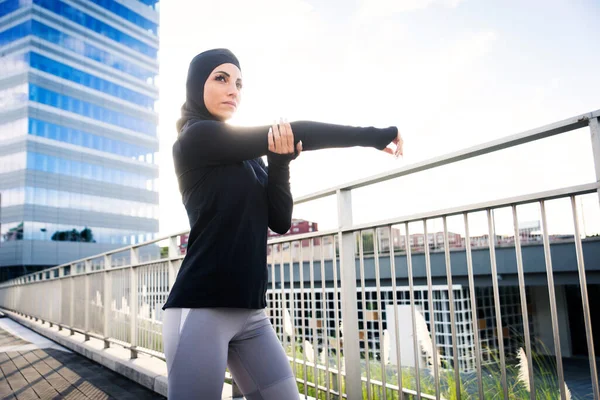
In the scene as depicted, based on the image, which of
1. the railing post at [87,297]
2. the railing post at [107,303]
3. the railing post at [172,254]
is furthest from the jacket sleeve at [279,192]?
the railing post at [87,297]

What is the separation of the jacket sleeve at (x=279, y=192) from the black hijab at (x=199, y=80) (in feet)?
1.04

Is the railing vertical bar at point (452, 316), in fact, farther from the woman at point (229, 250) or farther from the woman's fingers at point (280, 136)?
the woman's fingers at point (280, 136)

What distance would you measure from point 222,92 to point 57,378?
4.61 meters

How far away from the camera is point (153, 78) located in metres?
56.9

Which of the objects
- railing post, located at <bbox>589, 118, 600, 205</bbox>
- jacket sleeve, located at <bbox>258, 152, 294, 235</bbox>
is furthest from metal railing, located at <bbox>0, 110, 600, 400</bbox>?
jacket sleeve, located at <bbox>258, 152, 294, 235</bbox>

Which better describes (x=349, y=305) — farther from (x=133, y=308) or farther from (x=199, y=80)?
(x=133, y=308)

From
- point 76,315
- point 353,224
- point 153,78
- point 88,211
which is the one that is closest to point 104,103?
point 153,78

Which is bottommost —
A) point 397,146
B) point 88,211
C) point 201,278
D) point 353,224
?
point 201,278

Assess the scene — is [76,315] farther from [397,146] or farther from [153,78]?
[153,78]

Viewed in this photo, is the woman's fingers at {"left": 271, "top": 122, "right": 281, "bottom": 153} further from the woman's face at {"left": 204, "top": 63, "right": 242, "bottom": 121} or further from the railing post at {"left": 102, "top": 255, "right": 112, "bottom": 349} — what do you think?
the railing post at {"left": 102, "top": 255, "right": 112, "bottom": 349}

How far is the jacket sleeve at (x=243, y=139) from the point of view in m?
1.36

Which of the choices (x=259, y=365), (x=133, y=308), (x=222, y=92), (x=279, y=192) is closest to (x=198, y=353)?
(x=259, y=365)

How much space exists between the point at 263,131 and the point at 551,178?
1.12 m

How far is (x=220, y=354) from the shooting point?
1352mm
